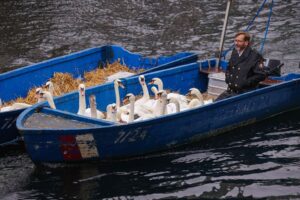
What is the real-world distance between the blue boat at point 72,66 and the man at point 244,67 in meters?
2.56

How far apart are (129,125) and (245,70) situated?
3.02 m

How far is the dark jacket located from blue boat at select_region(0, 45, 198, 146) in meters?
2.55

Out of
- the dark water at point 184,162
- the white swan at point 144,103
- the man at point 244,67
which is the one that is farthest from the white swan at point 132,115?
the man at point 244,67

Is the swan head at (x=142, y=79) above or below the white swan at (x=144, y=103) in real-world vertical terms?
above

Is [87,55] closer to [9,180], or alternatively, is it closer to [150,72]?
[150,72]

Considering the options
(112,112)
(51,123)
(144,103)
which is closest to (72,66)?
(144,103)

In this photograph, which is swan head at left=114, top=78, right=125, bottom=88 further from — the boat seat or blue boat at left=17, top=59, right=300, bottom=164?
the boat seat

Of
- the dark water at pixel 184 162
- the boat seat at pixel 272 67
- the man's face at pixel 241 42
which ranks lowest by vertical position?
the dark water at pixel 184 162

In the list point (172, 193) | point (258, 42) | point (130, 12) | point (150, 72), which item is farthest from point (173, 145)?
point (130, 12)

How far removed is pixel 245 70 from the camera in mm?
13391

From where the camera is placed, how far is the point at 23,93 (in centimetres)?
1548

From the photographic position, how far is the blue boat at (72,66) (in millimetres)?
15156

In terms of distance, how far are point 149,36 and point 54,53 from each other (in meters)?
3.47

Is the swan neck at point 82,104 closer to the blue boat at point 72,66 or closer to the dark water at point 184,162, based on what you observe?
the dark water at point 184,162
